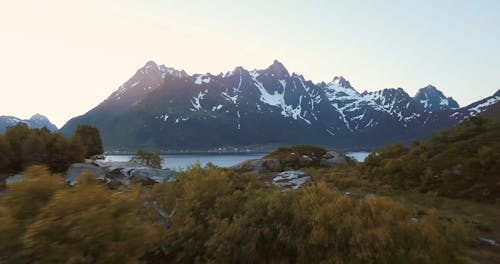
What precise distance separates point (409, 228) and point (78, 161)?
33.7 meters

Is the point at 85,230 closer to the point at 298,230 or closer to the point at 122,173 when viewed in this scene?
the point at 298,230

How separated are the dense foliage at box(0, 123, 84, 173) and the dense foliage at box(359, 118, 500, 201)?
2584 centimetres

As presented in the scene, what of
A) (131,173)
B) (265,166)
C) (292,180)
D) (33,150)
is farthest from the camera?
(265,166)

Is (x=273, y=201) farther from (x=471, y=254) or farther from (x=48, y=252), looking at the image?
(x=471, y=254)

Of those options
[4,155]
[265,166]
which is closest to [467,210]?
[265,166]

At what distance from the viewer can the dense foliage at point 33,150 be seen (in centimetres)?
3161

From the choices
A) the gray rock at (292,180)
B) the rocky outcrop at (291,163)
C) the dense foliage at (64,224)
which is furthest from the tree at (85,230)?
the rocky outcrop at (291,163)

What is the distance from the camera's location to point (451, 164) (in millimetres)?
24594

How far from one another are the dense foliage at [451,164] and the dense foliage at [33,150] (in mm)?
25845

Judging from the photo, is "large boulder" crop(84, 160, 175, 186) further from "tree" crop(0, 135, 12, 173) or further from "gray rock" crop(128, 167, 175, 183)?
"tree" crop(0, 135, 12, 173)

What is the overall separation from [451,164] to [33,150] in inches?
1267

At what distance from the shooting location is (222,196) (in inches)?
439

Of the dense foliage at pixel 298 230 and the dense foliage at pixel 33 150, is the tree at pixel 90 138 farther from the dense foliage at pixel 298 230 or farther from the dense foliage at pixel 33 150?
the dense foliage at pixel 298 230

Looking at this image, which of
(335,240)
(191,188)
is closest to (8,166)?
(191,188)
